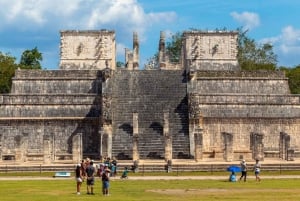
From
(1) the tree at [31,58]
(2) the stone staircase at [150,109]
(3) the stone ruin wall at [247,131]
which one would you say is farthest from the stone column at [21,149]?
(1) the tree at [31,58]

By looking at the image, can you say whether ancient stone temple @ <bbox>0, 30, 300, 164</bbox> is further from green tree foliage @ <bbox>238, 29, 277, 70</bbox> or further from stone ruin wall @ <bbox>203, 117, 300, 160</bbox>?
green tree foliage @ <bbox>238, 29, 277, 70</bbox>

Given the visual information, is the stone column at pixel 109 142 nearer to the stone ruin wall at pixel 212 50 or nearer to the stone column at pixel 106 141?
the stone column at pixel 106 141

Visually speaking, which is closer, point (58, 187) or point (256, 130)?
point (58, 187)

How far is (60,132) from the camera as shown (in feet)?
160

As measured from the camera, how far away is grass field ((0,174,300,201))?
26.0 metres

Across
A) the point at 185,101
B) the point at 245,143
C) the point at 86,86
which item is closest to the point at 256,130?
the point at 245,143

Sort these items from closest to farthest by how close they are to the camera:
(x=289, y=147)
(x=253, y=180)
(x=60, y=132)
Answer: (x=253, y=180) → (x=289, y=147) → (x=60, y=132)

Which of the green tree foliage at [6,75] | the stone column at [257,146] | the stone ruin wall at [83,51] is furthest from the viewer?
the green tree foliage at [6,75]

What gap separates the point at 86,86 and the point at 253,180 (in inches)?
779

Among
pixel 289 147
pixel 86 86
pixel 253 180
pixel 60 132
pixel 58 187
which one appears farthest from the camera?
pixel 86 86

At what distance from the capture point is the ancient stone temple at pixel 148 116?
4528 cm

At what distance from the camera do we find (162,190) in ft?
96.1

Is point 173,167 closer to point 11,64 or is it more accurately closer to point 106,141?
point 106,141

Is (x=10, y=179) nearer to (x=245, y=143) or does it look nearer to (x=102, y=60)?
(x=245, y=143)
